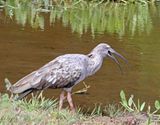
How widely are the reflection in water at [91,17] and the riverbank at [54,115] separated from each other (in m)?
5.69

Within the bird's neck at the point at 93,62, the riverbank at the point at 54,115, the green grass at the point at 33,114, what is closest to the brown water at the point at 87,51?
the bird's neck at the point at 93,62

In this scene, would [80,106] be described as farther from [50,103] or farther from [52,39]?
[52,39]

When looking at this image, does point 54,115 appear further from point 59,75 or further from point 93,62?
point 93,62

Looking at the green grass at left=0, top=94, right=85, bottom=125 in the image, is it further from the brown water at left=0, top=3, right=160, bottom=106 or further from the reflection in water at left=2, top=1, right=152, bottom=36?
the reflection in water at left=2, top=1, right=152, bottom=36

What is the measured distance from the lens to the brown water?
26.0 feet

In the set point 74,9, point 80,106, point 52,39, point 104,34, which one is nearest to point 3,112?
point 80,106

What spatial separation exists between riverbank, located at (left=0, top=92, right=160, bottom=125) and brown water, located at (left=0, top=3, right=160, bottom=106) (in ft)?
2.70

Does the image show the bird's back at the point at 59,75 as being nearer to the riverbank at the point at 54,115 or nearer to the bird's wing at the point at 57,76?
the bird's wing at the point at 57,76

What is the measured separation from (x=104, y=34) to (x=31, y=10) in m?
3.80

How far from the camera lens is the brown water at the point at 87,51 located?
7.91 m

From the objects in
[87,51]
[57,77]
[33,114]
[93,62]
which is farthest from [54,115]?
[87,51]

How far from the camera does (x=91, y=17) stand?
15422mm

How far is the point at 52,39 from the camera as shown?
36.4 feet

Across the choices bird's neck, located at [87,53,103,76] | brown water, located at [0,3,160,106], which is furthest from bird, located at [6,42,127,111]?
brown water, located at [0,3,160,106]
